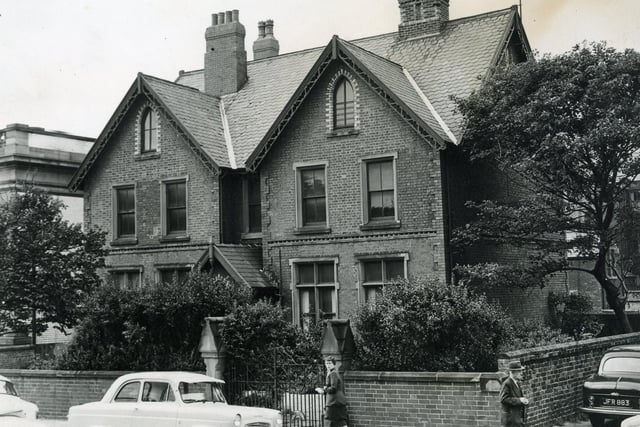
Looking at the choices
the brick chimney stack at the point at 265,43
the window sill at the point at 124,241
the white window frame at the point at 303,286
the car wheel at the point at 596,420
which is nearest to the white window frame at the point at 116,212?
the window sill at the point at 124,241

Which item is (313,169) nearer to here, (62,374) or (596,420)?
(62,374)

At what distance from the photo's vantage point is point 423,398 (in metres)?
16.1

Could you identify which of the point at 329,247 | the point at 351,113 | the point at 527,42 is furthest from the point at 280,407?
the point at 527,42

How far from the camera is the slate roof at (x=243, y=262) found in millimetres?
25625

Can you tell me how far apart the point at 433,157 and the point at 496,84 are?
2.75 metres

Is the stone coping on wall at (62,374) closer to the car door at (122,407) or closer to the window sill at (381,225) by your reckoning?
the car door at (122,407)

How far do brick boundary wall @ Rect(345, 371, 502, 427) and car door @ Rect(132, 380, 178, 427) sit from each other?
13.8ft

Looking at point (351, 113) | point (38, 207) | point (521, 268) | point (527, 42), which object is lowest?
point (521, 268)

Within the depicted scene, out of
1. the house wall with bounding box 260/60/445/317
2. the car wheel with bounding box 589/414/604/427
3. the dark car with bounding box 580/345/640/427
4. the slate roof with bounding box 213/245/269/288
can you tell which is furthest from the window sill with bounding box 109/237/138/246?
the car wheel with bounding box 589/414/604/427

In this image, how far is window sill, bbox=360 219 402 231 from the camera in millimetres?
24611

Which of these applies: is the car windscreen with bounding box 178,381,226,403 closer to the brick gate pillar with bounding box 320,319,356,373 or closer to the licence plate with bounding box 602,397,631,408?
the brick gate pillar with bounding box 320,319,356,373

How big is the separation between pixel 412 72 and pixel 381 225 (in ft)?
21.5

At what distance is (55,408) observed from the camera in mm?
20109

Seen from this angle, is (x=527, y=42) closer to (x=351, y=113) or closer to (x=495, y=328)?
(x=351, y=113)
